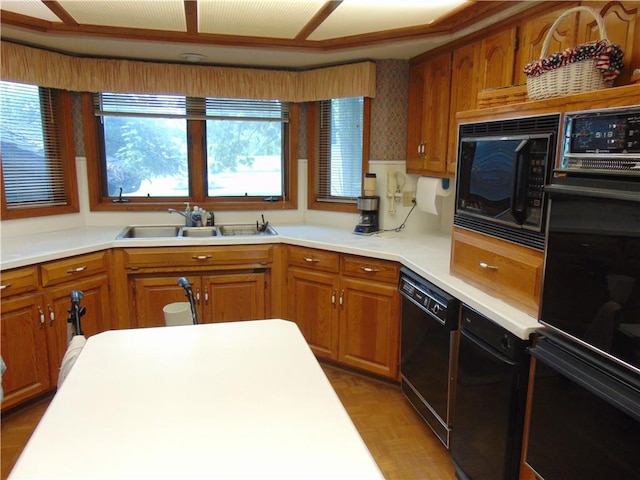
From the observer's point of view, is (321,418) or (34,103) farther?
(34,103)

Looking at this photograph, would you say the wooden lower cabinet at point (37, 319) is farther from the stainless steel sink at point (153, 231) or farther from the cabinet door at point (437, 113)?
the cabinet door at point (437, 113)

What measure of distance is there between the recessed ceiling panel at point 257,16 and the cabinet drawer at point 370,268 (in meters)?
1.42

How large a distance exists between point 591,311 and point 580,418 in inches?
13.2

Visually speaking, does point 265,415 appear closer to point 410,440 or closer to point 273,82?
point 410,440

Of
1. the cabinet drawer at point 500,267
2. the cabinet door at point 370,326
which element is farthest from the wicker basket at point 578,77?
the cabinet door at point 370,326

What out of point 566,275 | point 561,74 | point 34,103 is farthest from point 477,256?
point 34,103

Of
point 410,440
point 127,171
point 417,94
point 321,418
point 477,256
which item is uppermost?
point 417,94

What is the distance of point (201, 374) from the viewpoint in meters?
1.19

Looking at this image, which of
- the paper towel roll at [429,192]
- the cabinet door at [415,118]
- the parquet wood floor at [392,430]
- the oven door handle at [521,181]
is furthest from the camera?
the cabinet door at [415,118]

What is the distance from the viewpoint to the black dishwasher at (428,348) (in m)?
2.10

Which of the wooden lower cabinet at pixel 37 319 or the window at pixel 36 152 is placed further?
the window at pixel 36 152

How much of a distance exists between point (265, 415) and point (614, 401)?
3.08ft

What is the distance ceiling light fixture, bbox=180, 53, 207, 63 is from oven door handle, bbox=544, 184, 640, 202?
263 centimetres

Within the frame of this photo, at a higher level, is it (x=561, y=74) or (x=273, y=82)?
(x=273, y=82)
